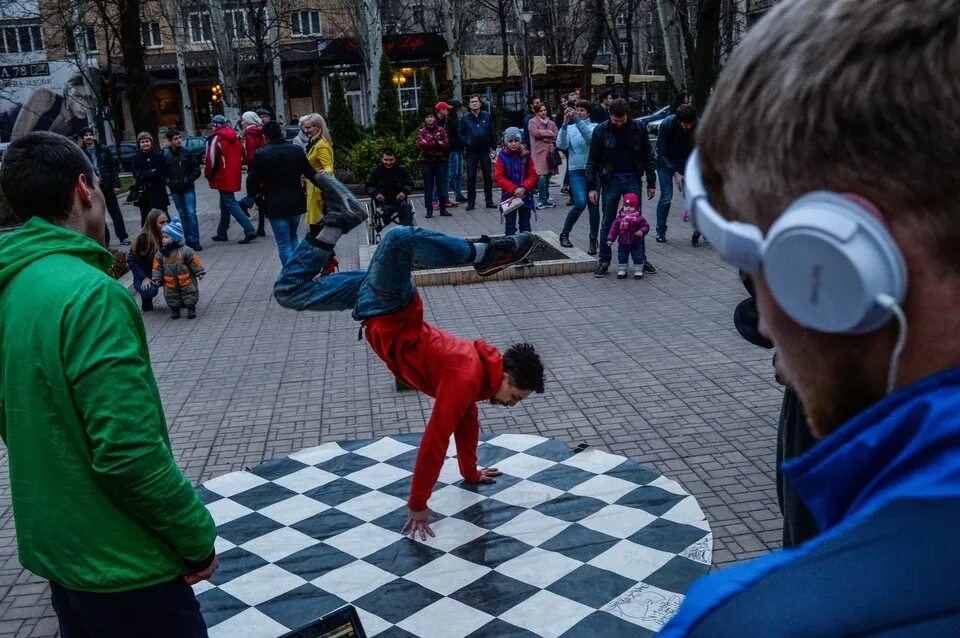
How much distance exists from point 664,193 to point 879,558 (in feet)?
40.1

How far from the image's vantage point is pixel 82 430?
241 centimetres

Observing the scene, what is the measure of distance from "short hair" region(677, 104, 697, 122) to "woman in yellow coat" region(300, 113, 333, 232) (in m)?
4.56

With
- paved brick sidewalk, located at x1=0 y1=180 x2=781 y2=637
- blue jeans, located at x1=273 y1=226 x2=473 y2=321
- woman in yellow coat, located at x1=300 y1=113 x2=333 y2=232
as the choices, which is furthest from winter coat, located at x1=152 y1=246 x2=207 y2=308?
blue jeans, located at x1=273 y1=226 x2=473 y2=321

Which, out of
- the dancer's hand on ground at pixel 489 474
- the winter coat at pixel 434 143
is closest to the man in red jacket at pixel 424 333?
the dancer's hand on ground at pixel 489 474

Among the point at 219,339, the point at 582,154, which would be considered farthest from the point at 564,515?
the point at 582,154

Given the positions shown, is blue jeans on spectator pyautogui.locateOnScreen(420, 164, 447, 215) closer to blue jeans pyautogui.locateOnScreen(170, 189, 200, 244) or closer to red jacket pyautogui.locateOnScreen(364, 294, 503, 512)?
blue jeans pyautogui.locateOnScreen(170, 189, 200, 244)

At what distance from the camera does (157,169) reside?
552 inches

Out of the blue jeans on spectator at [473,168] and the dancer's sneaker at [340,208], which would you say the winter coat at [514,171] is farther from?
the dancer's sneaker at [340,208]

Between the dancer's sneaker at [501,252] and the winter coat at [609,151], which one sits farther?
the winter coat at [609,151]

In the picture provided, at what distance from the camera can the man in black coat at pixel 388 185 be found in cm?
1266

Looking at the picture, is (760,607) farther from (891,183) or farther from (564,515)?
(564,515)

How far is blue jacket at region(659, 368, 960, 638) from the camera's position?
616 mm

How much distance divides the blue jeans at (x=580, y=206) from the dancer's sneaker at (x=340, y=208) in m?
6.53

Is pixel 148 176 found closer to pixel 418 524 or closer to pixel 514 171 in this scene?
pixel 514 171
